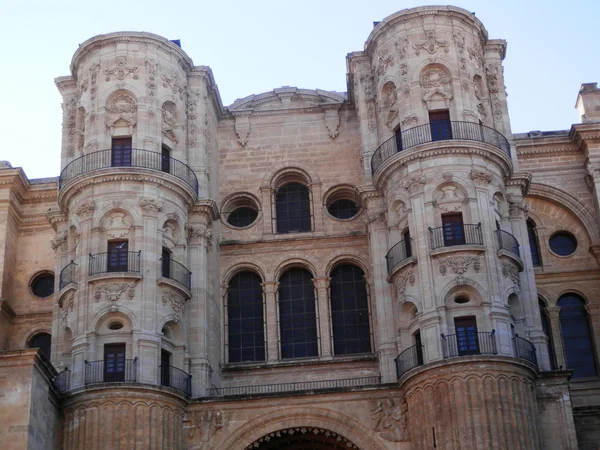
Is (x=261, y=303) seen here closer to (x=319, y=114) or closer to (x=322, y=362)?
(x=322, y=362)

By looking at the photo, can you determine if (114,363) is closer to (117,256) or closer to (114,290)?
(114,290)

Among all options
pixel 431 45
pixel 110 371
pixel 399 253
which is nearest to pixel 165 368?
pixel 110 371

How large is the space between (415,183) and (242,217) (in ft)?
22.1

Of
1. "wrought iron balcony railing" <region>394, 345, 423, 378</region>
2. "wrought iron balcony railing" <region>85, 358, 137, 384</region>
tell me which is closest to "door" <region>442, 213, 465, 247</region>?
"wrought iron balcony railing" <region>394, 345, 423, 378</region>

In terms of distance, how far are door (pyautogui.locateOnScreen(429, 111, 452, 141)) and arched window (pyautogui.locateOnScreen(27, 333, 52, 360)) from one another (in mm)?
13764

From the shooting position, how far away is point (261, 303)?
33.2 metres

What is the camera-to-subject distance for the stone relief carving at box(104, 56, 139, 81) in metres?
32.9

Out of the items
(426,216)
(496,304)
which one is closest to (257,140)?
(426,216)

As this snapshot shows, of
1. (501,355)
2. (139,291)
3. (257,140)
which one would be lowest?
(501,355)

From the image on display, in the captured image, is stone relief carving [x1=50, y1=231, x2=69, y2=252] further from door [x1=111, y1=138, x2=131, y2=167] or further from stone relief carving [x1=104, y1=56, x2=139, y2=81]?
stone relief carving [x1=104, y1=56, x2=139, y2=81]

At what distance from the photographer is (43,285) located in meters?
35.4

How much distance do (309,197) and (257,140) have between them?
2.72m

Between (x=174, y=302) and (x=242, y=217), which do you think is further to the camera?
(x=242, y=217)

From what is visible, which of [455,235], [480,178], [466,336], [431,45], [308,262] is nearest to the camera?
[466,336]
